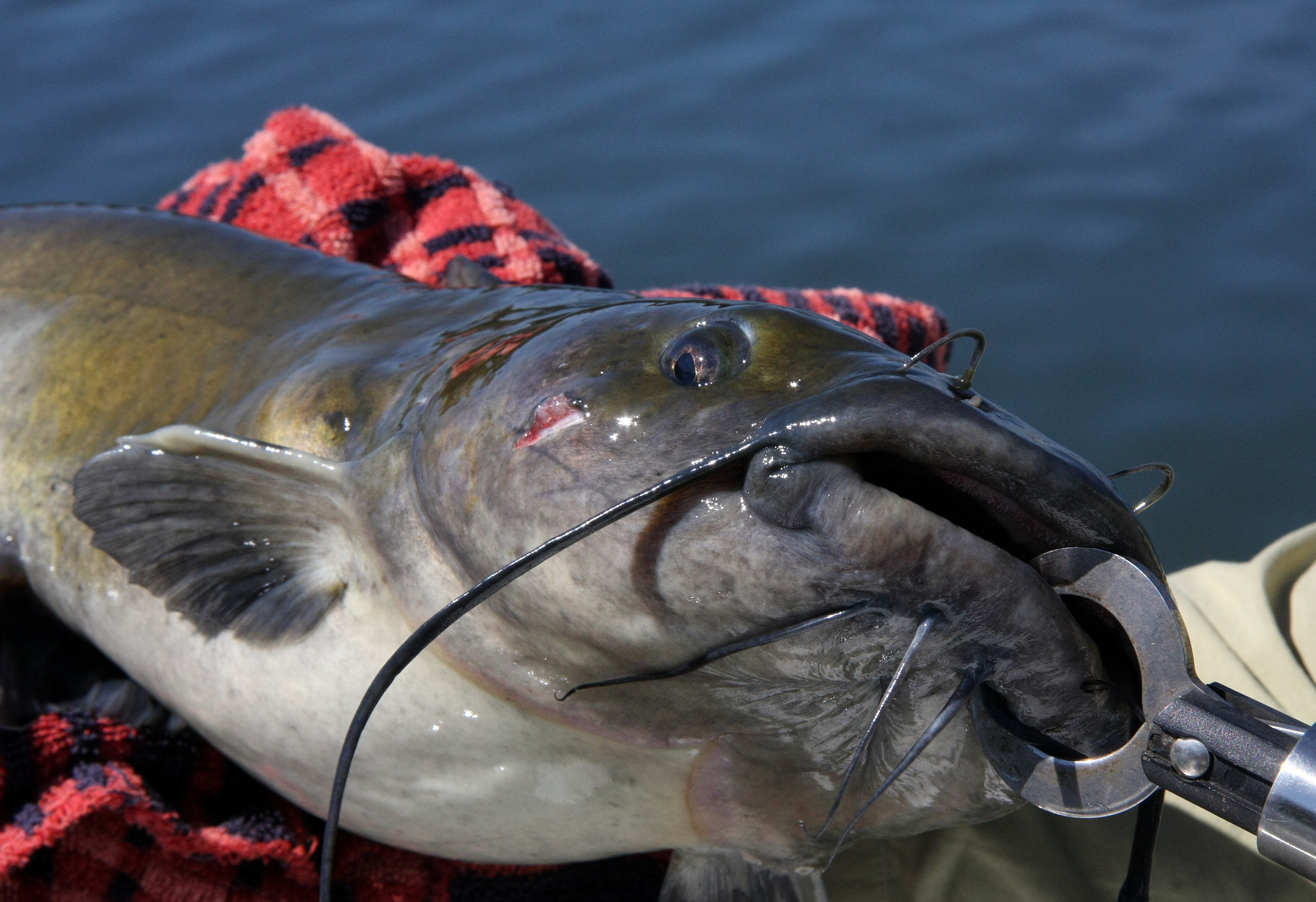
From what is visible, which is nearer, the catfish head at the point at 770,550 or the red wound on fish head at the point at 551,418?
the catfish head at the point at 770,550

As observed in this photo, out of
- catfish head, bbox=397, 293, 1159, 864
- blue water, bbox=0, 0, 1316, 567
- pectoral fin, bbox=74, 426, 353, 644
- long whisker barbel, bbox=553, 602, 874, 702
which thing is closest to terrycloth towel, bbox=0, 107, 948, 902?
pectoral fin, bbox=74, 426, 353, 644

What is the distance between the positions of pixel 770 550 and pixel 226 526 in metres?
0.74

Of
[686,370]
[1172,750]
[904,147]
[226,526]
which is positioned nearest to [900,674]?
[1172,750]

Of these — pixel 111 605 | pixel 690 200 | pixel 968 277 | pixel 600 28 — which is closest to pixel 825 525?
pixel 111 605

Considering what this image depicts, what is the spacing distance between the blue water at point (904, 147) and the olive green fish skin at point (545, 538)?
2.04 meters

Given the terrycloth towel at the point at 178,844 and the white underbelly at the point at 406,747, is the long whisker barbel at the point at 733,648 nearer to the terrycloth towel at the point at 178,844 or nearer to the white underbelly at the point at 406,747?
the white underbelly at the point at 406,747

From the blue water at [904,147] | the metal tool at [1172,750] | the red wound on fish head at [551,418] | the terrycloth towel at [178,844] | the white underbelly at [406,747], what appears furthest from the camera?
the blue water at [904,147]

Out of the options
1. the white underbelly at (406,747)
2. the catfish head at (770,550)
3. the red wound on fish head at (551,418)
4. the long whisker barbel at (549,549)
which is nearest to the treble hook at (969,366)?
the catfish head at (770,550)

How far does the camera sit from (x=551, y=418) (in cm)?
112

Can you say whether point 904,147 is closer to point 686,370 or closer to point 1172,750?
point 686,370

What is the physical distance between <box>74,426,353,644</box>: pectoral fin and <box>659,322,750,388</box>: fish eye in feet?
1.49

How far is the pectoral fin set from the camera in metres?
1.35

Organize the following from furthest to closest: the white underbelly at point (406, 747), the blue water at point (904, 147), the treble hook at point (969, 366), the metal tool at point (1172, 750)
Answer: the blue water at point (904, 147) → the white underbelly at point (406, 747) → the treble hook at point (969, 366) → the metal tool at point (1172, 750)

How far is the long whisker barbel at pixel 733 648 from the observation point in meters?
0.99
